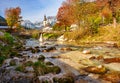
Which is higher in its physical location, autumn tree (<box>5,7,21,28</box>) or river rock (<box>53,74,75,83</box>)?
autumn tree (<box>5,7,21,28</box>)

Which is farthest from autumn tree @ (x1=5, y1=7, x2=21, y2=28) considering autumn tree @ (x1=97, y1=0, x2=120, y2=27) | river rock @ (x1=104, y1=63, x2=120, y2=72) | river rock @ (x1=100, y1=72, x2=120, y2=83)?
A: river rock @ (x1=100, y1=72, x2=120, y2=83)

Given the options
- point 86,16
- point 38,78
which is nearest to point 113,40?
point 86,16

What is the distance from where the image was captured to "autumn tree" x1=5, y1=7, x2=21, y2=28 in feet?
251

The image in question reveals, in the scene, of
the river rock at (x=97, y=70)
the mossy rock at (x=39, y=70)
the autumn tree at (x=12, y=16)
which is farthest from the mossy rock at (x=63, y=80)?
the autumn tree at (x=12, y=16)

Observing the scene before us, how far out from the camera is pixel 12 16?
77.0 meters

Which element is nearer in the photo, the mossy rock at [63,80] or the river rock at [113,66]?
the mossy rock at [63,80]

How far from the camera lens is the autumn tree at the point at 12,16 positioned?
76500mm

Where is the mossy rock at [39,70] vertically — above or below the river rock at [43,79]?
above

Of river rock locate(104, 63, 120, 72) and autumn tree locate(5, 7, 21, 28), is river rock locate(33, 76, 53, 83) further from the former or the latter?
autumn tree locate(5, 7, 21, 28)

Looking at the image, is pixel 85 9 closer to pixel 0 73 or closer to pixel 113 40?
pixel 113 40

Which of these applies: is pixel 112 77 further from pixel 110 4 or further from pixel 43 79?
pixel 110 4

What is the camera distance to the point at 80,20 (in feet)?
157

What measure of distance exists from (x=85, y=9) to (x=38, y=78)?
38325 millimetres

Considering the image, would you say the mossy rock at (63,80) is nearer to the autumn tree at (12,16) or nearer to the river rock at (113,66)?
the river rock at (113,66)
